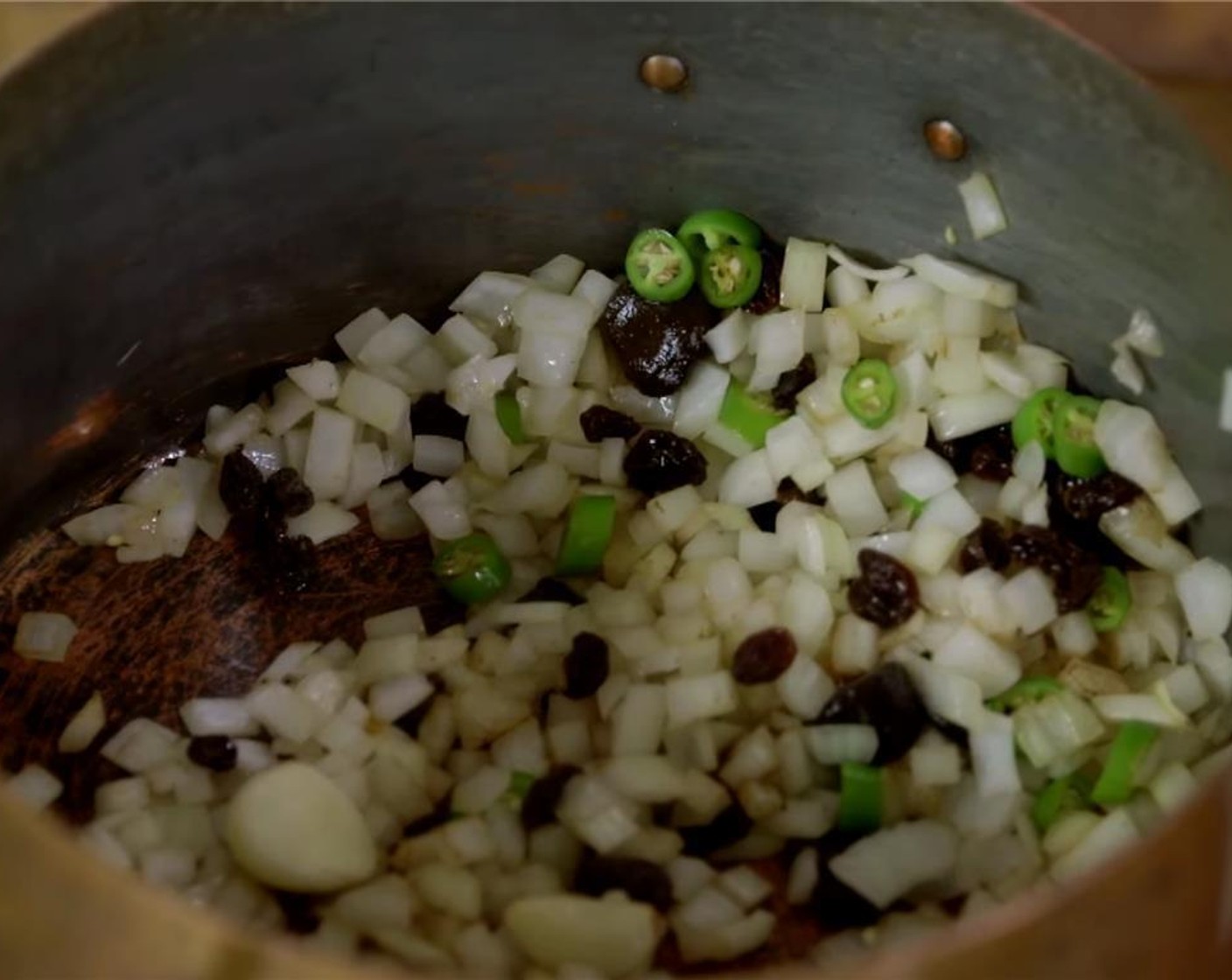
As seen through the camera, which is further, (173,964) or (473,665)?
(473,665)

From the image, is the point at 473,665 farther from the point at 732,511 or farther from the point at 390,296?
the point at 390,296

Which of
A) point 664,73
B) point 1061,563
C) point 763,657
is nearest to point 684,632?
point 763,657

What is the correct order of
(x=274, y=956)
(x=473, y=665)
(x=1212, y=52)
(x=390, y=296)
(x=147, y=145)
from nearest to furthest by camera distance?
(x=274, y=956)
(x=1212, y=52)
(x=147, y=145)
(x=473, y=665)
(x=390, y=296)

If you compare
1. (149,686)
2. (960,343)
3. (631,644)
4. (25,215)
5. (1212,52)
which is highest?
(1212,52)

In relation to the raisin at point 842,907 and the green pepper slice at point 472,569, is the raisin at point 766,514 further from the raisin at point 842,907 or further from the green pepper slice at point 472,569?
the raisin at point 842,907

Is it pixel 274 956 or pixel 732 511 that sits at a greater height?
pixel 274 956

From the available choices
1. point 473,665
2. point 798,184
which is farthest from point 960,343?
point 473,665

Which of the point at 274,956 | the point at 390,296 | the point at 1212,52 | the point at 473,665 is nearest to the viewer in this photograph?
the point at 274,956

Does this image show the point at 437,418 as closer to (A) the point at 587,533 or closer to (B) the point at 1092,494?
(A) the point at 587,533
